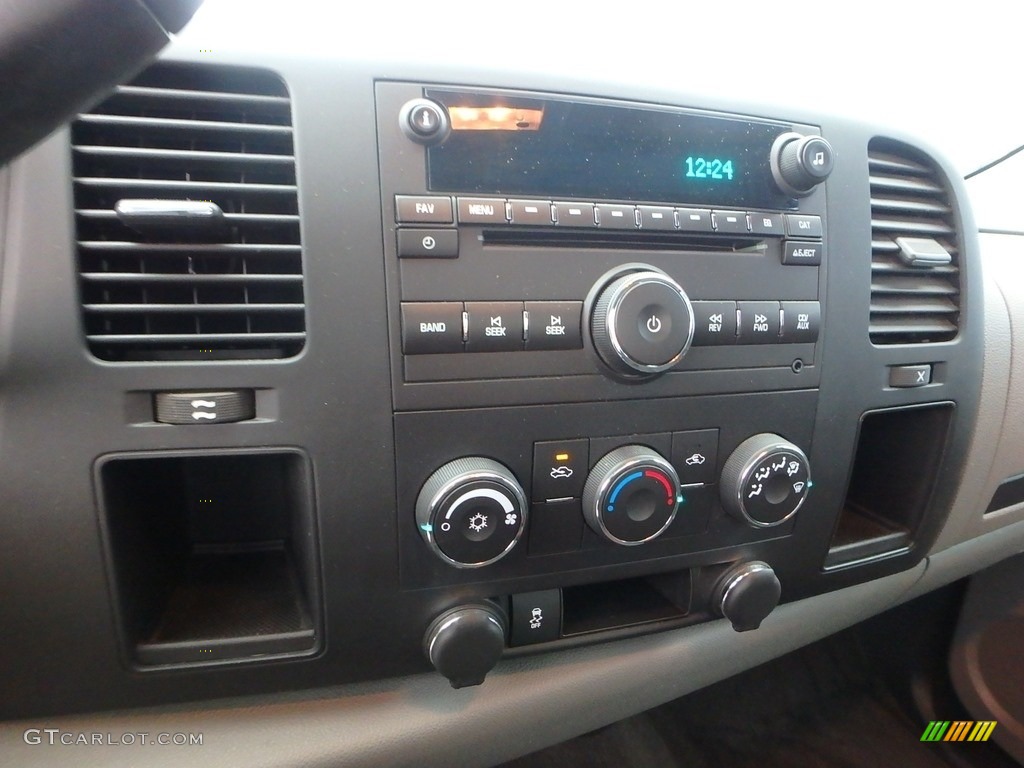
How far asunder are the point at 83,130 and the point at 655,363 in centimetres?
46

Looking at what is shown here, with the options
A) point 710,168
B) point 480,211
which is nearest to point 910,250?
point 710,168

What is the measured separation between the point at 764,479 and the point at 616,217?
29cm

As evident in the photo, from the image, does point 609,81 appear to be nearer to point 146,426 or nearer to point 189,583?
point 146,426

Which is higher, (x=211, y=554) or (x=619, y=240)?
(x=619, y=240)

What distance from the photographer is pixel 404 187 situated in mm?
492

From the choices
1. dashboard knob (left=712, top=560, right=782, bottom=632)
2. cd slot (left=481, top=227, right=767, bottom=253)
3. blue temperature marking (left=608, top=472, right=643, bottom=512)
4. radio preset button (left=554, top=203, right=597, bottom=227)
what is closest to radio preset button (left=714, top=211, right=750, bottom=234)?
cd slot (left=481, top=227, right=767, bottom=253)

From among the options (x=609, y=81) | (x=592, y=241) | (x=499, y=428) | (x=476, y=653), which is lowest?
(x=476, y=653)

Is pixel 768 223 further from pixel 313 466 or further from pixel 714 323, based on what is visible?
pixel 313 466

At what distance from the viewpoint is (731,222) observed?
1.90 ft

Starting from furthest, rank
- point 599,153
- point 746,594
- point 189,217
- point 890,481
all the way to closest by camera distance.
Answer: point 890,481 < point 746,594 < point 599,153 < point 189,217

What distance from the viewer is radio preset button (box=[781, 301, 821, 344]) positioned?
0.61 meters

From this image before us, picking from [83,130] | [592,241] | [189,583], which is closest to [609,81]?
[592,241]

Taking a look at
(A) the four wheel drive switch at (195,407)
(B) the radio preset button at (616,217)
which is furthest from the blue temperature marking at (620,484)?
(A) the four wheel drive switch at (195,407)

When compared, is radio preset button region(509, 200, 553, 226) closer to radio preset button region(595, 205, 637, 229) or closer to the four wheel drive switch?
radio preset button region(595, 205, 637, 229)
